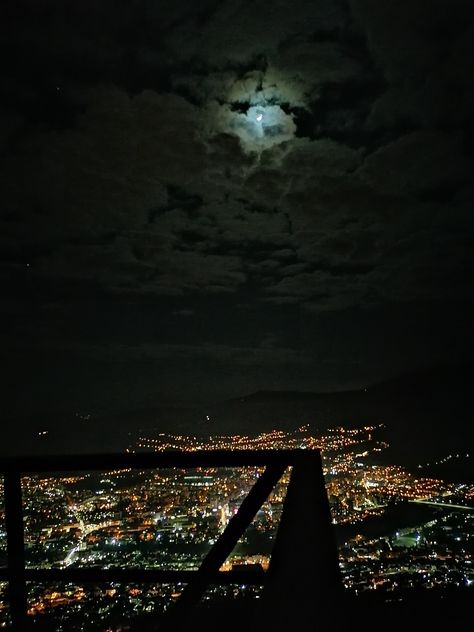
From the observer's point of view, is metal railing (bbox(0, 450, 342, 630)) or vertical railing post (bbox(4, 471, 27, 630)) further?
vertical railing post (bbox(4, 471, 27, 630))

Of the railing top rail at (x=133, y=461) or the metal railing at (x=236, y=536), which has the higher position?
the railing top rail at (x=133, y=461)

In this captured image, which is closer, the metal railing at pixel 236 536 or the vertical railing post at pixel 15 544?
the metal railing at pixel 236 536

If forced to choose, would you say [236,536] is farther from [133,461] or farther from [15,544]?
[15,544]

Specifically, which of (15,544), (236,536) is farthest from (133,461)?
(15,544)

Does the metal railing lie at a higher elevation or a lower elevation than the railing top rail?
lower

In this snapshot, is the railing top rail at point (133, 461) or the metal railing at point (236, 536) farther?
the railing top rail at point (133, 461)
